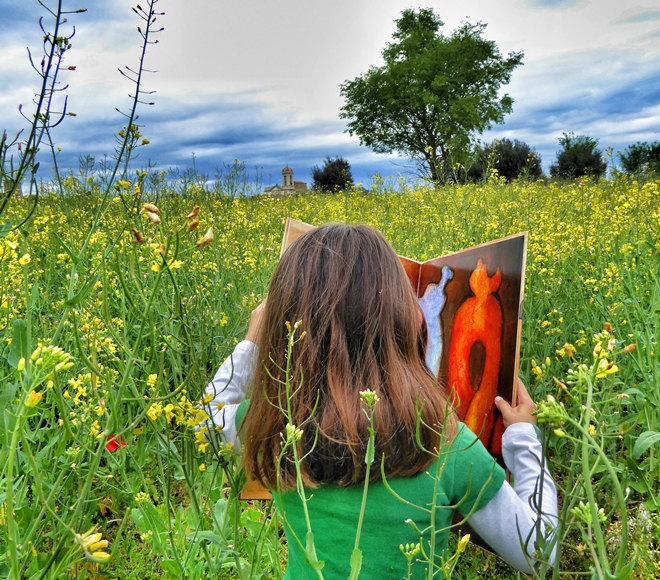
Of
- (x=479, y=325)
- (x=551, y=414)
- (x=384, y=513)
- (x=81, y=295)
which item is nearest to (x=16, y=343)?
(x=81, y=295)

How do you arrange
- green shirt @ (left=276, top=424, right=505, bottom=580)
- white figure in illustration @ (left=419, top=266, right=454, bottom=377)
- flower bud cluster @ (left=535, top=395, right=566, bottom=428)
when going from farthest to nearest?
1. white figure in illustration @ (left=419, top=266, right=454, bottom=377)
2. green shirt @ (left=276, top=424, right=505, bottom=580)
3. flower bud cluster @ (left=535, top=395, right=566, bottom=428)

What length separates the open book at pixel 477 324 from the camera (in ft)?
4.96

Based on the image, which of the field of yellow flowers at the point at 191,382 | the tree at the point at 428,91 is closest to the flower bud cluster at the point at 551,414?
the field of yellow flowers at the point at 191,382

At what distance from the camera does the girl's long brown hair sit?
1313mm

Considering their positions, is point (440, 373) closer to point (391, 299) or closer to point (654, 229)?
point (391, 299)

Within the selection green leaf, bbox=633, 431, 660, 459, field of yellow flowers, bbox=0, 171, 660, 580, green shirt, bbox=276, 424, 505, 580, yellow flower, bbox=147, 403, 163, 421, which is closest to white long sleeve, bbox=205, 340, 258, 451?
field of yellow flowers, bbox=0, 171, 660, 580

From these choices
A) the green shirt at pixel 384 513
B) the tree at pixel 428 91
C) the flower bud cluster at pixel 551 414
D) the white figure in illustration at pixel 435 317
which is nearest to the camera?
the flower bud cluster at pixel 551 414

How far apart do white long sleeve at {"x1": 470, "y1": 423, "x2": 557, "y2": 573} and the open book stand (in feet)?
0.23

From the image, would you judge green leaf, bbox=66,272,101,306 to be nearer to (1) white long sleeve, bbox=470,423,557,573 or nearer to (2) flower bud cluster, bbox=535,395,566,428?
(2) flower bud cluster, bbox=535,395,566,428

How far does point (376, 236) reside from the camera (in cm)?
154

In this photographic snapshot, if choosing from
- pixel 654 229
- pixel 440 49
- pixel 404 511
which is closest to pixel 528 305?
pixel 654 229

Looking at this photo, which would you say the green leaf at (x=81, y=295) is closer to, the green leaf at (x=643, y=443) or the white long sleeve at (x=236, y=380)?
the white long sleeve at (x=236, y=380)

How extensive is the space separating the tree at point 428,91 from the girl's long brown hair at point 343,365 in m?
31.9

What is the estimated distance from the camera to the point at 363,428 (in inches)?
53.2
